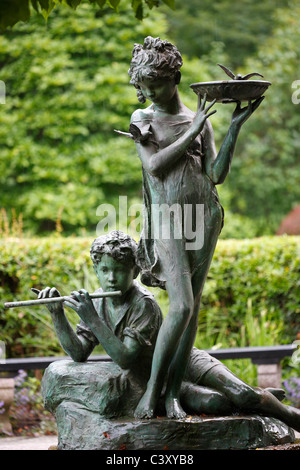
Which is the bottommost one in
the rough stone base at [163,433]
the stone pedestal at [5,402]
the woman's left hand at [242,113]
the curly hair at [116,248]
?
the stone pedestal at [5,402]

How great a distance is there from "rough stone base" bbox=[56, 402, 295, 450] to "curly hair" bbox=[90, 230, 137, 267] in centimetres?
91

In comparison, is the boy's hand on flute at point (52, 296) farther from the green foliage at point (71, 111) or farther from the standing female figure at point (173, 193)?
the green foliage at point (71, 111)

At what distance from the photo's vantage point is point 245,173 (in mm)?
15703

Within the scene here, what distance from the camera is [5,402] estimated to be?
6754mm

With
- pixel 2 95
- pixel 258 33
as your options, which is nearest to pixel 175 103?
pixel 2 95

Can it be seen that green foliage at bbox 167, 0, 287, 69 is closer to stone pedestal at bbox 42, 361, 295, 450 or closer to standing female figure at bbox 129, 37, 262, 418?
standing female figure at bbox 129, 37, 262, 418

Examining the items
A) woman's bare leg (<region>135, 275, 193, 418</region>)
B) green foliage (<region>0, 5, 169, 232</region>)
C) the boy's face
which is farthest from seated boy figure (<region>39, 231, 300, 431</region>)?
green foliage (<region>0, 5, 169, 232</region>)

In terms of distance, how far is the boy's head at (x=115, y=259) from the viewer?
4.73 meters

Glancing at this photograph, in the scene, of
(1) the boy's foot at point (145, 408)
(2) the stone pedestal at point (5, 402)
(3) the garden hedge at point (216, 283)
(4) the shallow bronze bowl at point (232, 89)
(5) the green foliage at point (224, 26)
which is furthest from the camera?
(5) the green foliage at point (224, 26)

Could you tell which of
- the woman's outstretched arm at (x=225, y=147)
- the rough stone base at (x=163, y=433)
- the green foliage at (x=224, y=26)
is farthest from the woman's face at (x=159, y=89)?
the green foliage at (x=224, y=26)

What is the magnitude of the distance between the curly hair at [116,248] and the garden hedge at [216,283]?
11.6 ft

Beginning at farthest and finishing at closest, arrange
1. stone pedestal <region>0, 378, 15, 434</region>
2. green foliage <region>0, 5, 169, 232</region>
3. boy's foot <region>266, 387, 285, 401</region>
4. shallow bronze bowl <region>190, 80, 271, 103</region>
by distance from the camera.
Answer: green foliage <region>0, 5, 169, 232</region> → stone pedestal <region>0, 378, 15, 434</region> → boy's foot <region>266, 387, 285, 401</region> → shallow bronze bowl <region>190, 80, 271, 103</region>

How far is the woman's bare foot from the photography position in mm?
4574

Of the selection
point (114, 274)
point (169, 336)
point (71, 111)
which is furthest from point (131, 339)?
point (71, 111)
